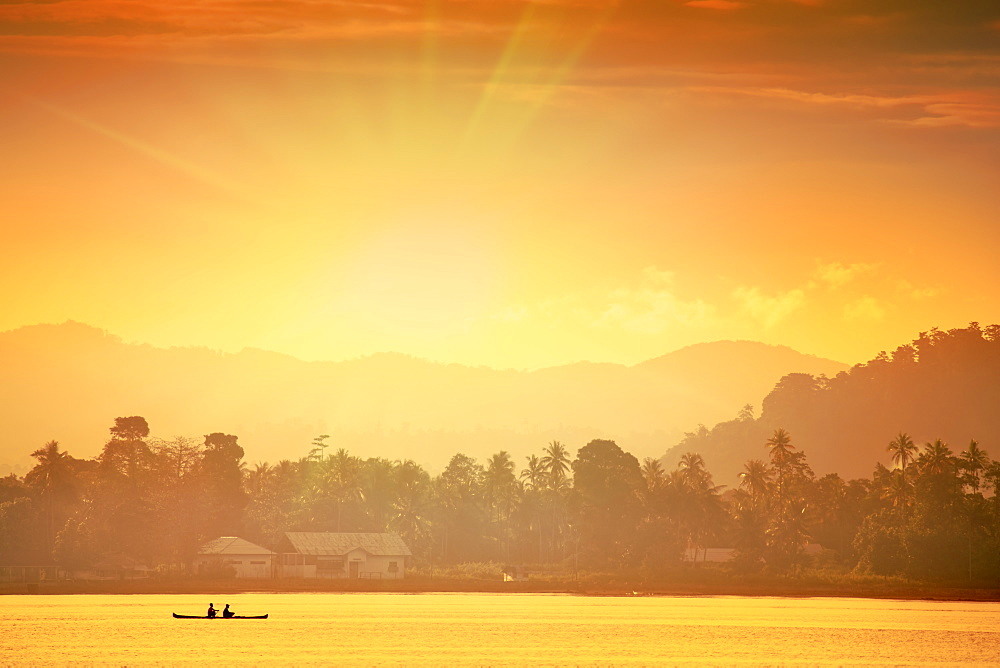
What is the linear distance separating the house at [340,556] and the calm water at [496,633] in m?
29.1

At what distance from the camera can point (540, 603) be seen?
115 metres

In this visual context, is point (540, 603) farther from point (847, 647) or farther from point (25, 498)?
point (25, 498)

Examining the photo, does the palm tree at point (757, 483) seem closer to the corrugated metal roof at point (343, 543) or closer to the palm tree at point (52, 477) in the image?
the corrugated metal roof at point (343, 543)

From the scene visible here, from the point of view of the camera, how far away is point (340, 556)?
14500cm

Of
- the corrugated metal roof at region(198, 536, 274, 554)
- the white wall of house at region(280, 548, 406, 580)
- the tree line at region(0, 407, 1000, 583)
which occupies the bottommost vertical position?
the white wall of house at region(280, 548, 406, 580)

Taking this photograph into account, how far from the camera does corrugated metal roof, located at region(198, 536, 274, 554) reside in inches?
5468

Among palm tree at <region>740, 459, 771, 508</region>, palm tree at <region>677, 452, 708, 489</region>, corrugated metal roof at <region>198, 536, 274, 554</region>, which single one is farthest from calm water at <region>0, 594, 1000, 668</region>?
palm tree at <region>740, 459, 771, 508</region>

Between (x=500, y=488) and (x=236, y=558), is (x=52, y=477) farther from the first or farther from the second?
(x=500, y=488)

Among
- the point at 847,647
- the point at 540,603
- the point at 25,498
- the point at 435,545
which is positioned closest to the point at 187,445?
the point at 25,498

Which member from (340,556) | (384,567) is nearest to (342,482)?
(384,567)

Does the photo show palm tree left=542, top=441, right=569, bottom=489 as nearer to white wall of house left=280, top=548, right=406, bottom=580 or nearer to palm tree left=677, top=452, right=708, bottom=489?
palm tree left=677, top=452, right=708, bottom=489

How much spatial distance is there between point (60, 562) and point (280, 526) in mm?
33656

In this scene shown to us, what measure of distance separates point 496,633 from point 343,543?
70557 mm

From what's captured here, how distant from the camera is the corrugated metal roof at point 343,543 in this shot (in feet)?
472
